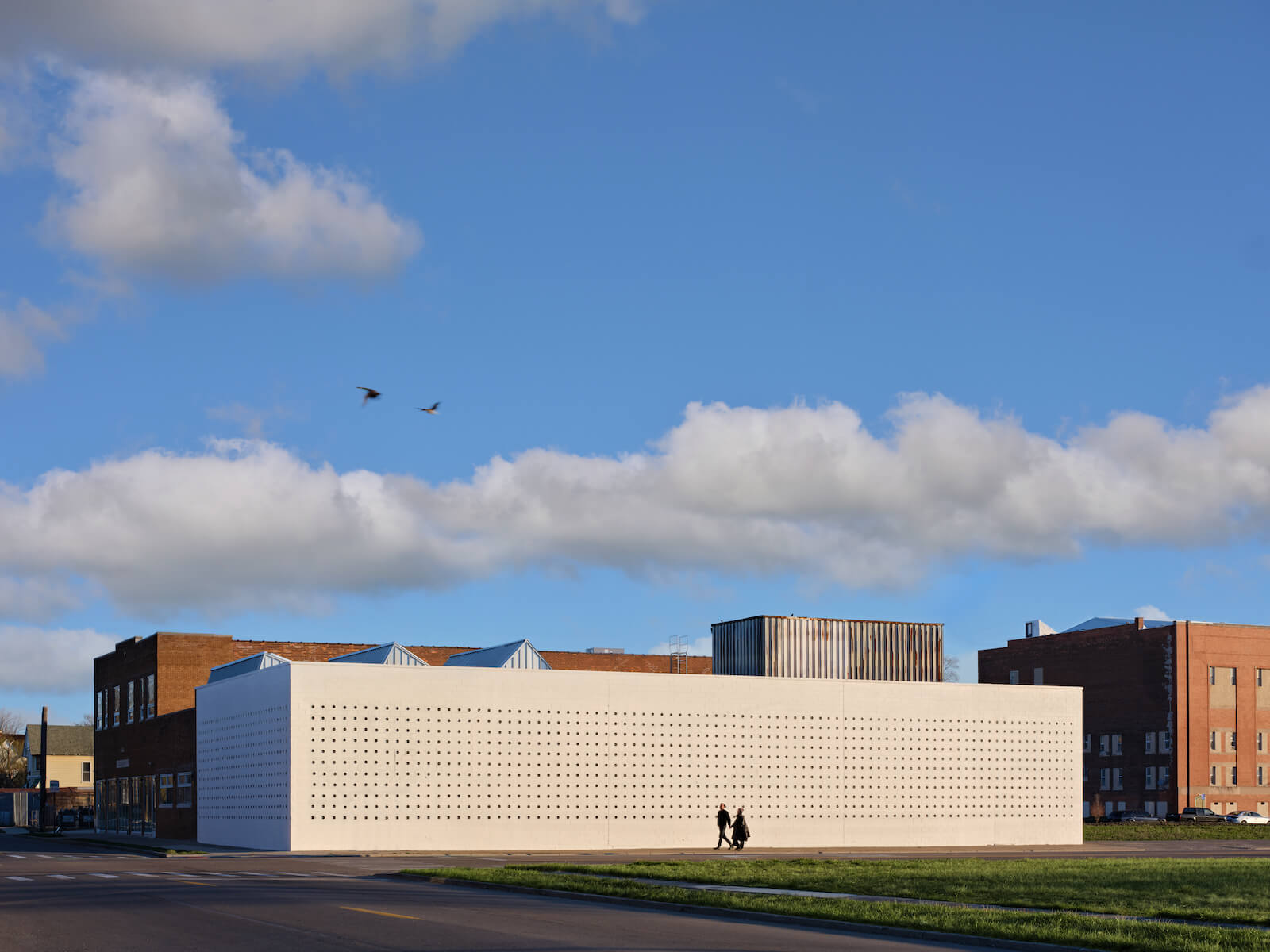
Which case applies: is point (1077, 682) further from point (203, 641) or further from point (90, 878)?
point (90, 878)

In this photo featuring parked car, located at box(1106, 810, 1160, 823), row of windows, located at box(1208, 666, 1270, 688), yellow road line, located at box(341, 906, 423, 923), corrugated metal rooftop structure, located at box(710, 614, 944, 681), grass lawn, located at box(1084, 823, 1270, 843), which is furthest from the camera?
row of windows, located at box(1208, 666, 1270, 688)

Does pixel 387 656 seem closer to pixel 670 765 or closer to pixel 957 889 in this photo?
pixel 670 765

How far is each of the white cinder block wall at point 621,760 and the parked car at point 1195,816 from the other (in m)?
30.1

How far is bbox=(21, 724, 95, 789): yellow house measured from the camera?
5418 inches

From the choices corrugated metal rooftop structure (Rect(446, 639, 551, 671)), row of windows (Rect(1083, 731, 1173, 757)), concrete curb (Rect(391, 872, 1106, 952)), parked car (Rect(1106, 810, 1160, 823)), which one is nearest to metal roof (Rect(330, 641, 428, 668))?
corrugated metal rooftop structure (Rect(446, 639, 551, 671))

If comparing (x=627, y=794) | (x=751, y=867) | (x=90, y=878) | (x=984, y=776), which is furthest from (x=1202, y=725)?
(x=90, y=878)

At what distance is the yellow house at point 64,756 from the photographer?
13762 cm

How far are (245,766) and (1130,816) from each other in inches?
2521

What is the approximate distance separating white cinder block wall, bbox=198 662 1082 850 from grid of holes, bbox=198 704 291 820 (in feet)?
0.46

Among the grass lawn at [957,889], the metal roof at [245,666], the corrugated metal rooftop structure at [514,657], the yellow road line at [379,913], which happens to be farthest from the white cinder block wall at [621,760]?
the yellow road line at [379,913]

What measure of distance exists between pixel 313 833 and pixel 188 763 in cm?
1799

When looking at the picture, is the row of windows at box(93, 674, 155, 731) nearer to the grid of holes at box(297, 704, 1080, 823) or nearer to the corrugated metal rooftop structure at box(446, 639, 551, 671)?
the corrugated metal rooftop structure at box(446, 639, 551, 671)

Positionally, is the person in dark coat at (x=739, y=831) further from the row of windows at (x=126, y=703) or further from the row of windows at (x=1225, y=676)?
the row of windows at (x=1225, y=676)

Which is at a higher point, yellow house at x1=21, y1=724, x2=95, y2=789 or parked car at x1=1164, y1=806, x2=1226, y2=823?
parked car at x1=1164, y1=806, x2=1226, y2=823
